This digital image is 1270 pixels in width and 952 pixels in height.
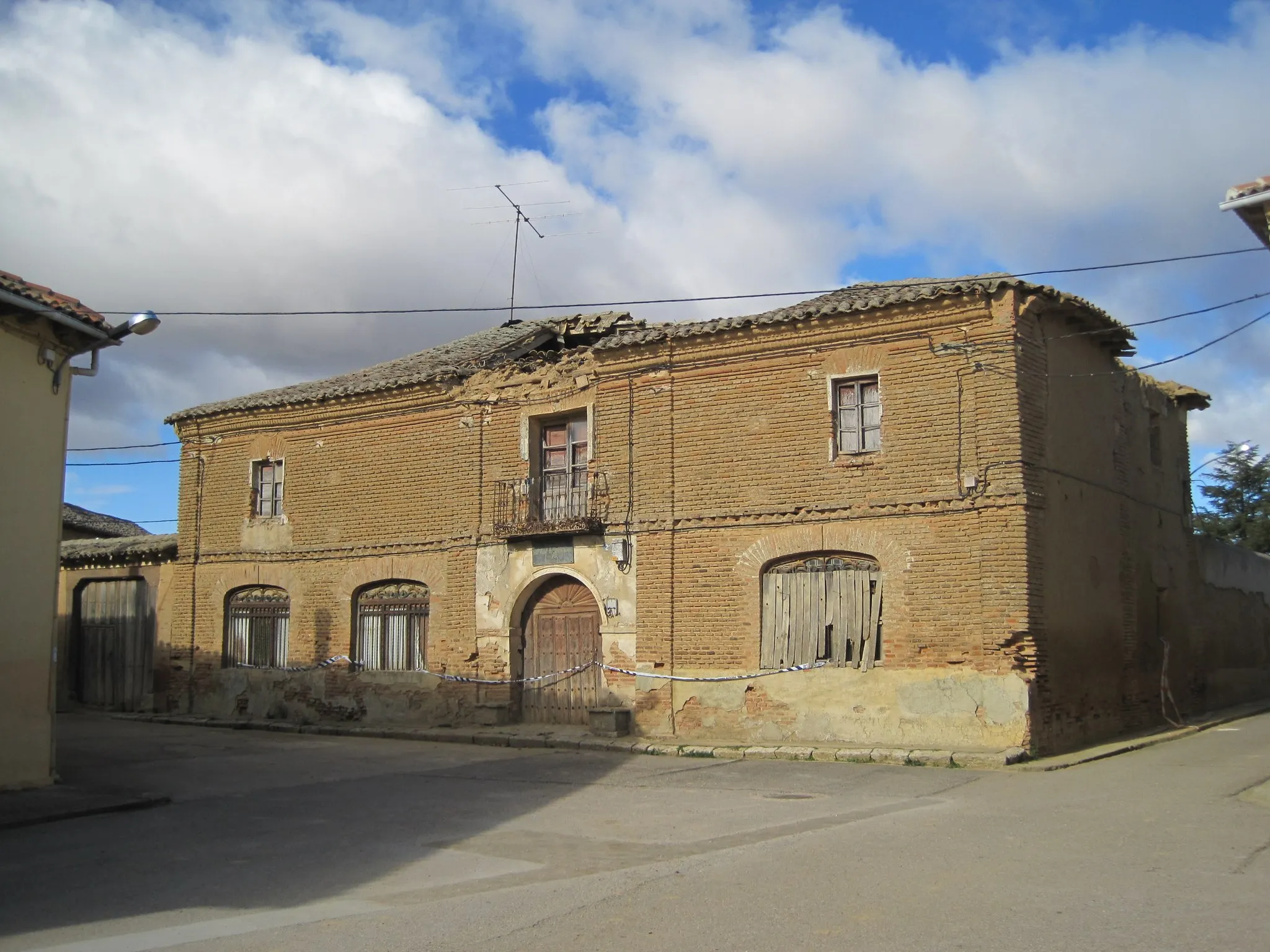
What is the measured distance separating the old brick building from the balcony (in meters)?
0.05

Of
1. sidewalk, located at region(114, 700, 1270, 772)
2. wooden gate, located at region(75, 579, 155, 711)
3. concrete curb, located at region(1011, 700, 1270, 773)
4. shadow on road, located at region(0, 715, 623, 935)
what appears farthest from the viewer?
wooden gate, located at region(75, 579, 155, 711)

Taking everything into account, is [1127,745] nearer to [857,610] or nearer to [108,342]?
[857,610]

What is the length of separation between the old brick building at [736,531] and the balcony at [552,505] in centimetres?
5

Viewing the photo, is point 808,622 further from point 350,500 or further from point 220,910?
point 220,910

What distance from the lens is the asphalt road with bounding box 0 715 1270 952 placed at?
646 centimetres

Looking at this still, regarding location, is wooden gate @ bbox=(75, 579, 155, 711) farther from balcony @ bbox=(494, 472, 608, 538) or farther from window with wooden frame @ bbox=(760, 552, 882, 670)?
window with wooden frame @ bbox=(760, 552, 882, 670)

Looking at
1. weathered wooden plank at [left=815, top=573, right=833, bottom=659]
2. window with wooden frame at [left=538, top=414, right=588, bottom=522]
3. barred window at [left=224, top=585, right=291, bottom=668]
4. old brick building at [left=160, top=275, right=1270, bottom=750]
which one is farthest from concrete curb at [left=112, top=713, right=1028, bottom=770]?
window with wooden frame at [left=538, top=414, right=588, bottom=522]

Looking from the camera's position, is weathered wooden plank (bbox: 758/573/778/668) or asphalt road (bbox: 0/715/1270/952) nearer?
asphalt road (bbox: 0/715/1270/952)

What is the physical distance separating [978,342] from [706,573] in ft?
16.8

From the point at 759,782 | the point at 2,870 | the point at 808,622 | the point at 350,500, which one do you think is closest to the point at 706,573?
the point at 808,622

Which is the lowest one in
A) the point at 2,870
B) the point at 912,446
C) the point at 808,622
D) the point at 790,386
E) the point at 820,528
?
the point at 2,870

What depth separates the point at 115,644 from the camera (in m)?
23.9

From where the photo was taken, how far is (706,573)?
57.1 ft

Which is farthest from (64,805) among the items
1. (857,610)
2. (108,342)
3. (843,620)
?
(857,610)
